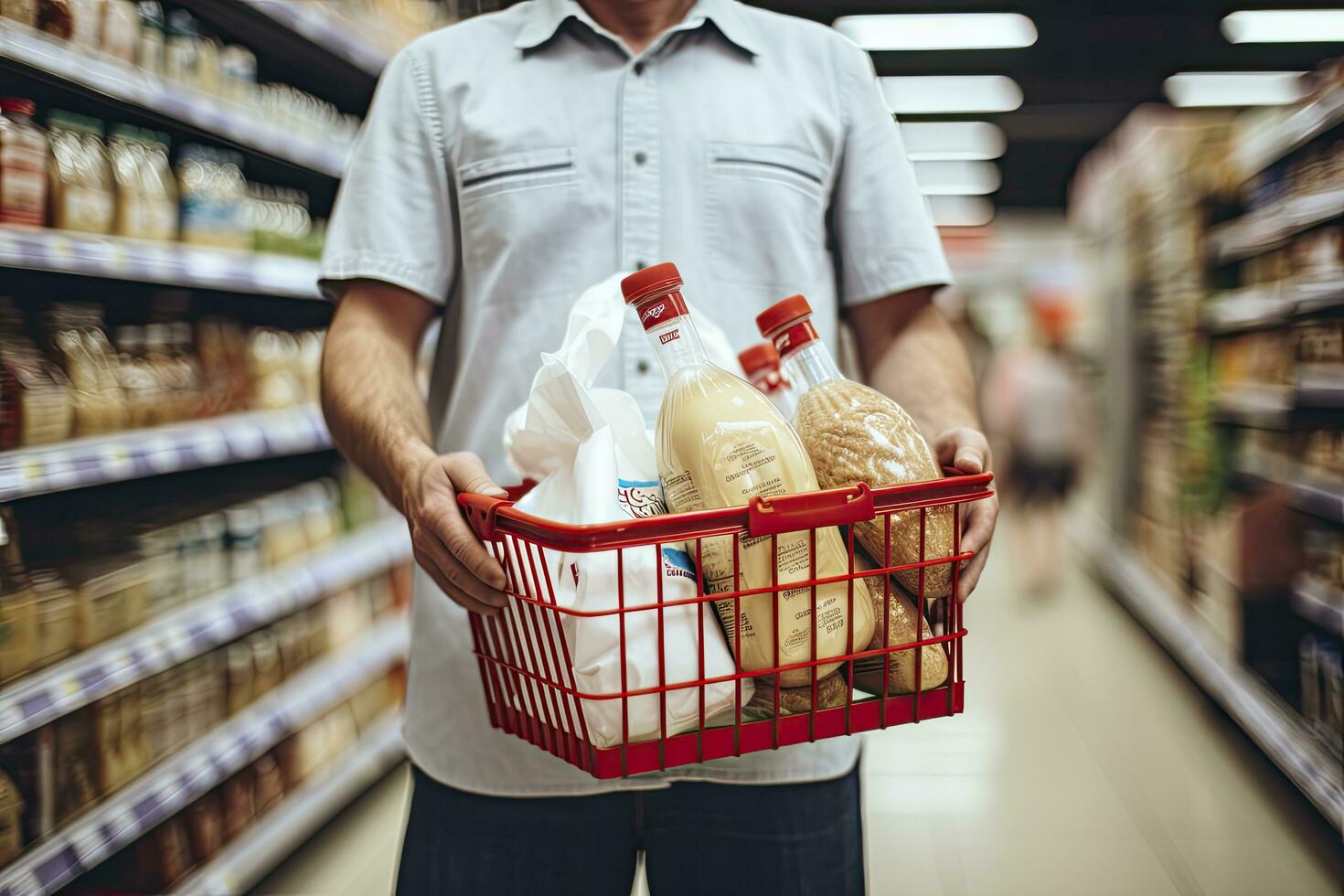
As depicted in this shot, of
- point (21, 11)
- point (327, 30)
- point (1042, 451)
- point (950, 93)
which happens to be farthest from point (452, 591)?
point (950, 93)

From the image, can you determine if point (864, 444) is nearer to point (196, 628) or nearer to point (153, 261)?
point (153, 261)

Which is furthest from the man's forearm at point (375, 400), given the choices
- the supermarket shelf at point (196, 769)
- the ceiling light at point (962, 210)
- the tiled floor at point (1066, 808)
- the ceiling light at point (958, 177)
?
the ceiling light at point (962, 210)

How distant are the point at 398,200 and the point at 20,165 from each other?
3.79 feet

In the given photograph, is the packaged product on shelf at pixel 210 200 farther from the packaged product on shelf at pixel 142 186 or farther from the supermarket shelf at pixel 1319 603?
the supermarket shelf at pixel 1319 603

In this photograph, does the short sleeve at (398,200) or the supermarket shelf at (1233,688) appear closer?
the short sleeve at (398,200)

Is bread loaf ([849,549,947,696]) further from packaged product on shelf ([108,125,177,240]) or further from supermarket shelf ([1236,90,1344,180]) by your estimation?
supermarket shelf ([1236,90,1344,180])

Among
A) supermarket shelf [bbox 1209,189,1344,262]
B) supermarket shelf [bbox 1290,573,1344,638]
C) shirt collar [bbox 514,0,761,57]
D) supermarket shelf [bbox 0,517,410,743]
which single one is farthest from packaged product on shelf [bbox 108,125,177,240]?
supermarket shelf [bbox 1290,573,1344,638]

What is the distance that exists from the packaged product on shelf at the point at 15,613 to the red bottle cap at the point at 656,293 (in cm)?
162

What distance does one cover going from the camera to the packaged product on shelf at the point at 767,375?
1.00m

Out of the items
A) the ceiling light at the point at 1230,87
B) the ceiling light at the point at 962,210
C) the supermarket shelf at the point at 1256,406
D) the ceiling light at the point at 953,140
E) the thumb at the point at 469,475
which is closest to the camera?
the thumb at the point at 469,475

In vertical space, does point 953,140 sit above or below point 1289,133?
above

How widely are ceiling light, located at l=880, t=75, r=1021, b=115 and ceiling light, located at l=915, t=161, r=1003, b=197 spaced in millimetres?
1983

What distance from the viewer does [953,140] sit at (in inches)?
499

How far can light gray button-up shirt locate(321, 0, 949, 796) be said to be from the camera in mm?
1202
